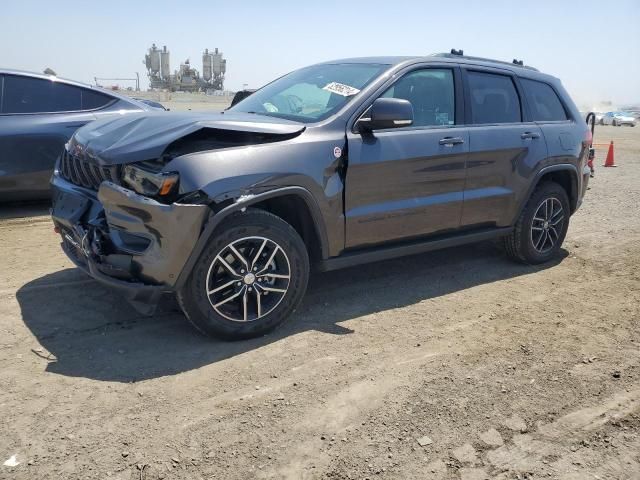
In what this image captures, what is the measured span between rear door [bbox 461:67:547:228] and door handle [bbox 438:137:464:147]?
14 cm

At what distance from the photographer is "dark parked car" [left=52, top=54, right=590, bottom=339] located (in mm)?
3268

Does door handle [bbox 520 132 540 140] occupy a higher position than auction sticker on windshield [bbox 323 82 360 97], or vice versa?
auction sticker on windshield [bbox 323 82 360 97]

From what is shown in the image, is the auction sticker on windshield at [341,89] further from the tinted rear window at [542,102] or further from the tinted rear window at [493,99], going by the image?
the tinted rear window at [542,102]

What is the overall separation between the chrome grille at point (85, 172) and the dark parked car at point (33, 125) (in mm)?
2232

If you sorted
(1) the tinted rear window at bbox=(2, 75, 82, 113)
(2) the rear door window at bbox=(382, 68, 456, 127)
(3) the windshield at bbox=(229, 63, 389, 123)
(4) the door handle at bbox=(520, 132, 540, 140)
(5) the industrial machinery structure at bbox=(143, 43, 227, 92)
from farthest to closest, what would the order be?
1. (5) the industrial machinery structure at bbox=(143, 43, 227, 92)
2. (1) the tinted rear window at bbox=(2, 75, 82, 113)
3. (4) the door handle at bbox=(520, 132, 540, 140)
4. (2) the rear door window at bbox=(382, 68, 456, 127)
5. (3) the windshield at bbox=(229, 63, 389, 123)

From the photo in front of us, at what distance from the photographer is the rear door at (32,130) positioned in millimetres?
6031

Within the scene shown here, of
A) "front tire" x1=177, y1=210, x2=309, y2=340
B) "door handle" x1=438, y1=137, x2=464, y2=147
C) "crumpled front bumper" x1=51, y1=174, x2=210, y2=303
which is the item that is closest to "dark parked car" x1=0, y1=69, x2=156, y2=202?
"crumpled front bumper" x1=51, y1=174, x2=210, y2=303

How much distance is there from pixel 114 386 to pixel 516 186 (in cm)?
362

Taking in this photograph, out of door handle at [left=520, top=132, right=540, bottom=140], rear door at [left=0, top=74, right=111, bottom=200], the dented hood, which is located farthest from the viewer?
rear door at [left=0, top=74, right=111, bottom=200]

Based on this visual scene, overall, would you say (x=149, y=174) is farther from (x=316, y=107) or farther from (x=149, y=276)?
(x=316, y=107)

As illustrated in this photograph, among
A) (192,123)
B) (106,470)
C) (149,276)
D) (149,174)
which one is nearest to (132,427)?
(106,470)

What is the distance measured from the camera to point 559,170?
211 inches

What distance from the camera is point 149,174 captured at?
10.6ft

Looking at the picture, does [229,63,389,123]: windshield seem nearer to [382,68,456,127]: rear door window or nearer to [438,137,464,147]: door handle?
[382,68,456,127]: rear door window
